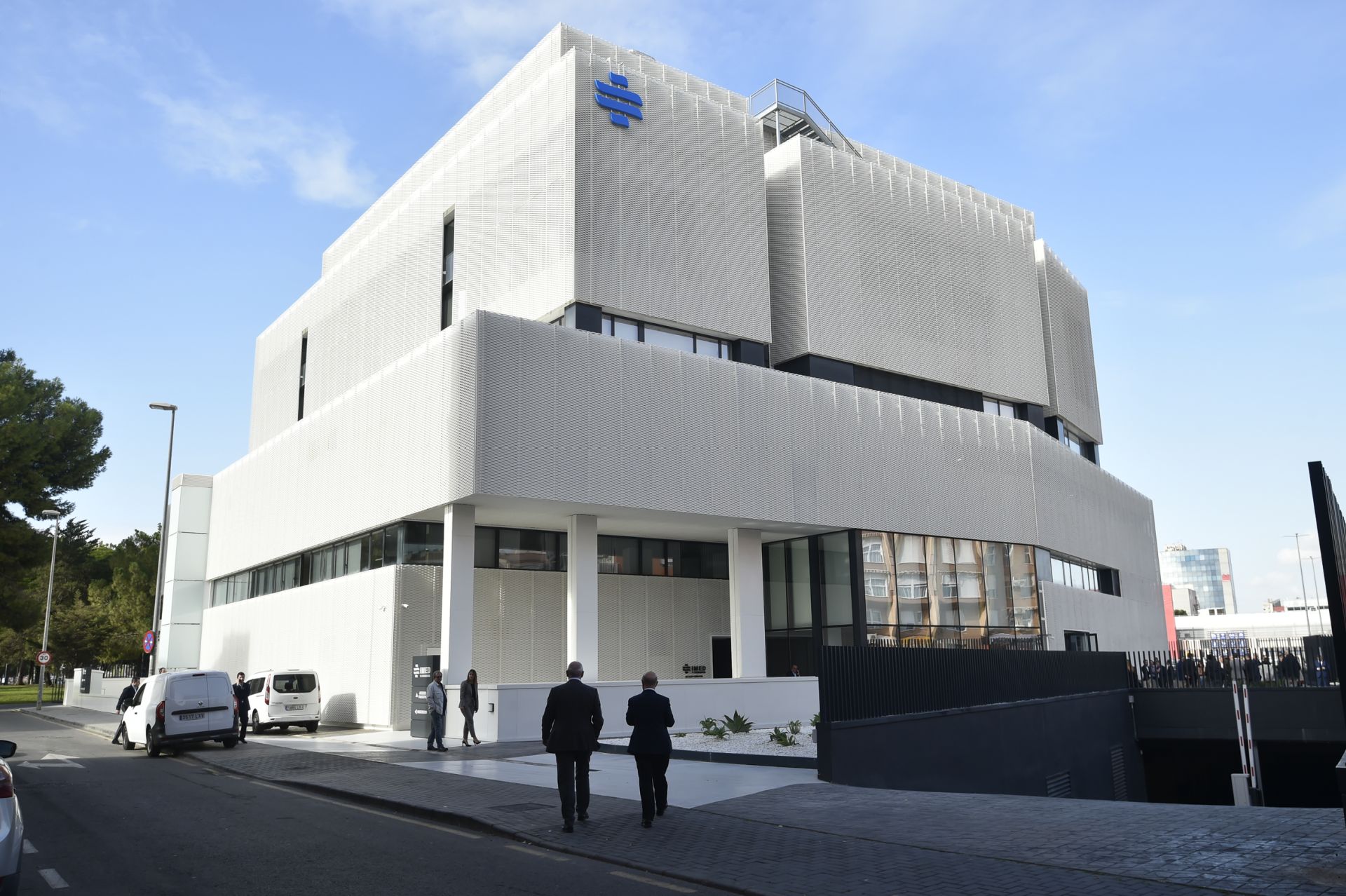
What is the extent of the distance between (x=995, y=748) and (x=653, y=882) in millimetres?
13313

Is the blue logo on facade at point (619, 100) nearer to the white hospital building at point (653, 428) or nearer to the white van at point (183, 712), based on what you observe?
the white hospital building at point (653, 428)

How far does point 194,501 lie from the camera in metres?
46.0

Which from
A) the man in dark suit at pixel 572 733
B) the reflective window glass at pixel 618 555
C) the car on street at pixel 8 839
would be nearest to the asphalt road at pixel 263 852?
the man in dark suit at pixel 572 733

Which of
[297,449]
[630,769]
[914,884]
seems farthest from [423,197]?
[914,884]

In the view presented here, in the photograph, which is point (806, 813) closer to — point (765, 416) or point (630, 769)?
point (630, 769)

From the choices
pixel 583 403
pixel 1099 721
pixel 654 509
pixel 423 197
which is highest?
pixel 423 197

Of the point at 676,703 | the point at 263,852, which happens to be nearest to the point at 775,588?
the point at 676,703

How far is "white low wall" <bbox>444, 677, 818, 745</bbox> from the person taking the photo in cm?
2311

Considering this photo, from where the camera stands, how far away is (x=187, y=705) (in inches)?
869

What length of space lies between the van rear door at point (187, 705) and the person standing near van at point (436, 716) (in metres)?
4.87

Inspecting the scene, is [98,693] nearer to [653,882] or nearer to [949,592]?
[949,592]

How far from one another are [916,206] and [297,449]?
948 inches

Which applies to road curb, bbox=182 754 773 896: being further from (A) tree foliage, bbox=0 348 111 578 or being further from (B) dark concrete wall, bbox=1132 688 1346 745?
(A) tree foliage, bbox=0 348 111 578

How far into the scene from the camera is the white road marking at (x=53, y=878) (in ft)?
26.8
